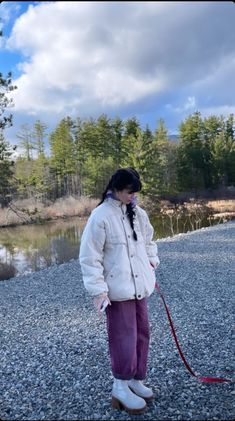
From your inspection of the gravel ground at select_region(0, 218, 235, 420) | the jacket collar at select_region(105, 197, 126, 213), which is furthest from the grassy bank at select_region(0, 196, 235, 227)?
the jacket collar at select_region(105, 197, 126, 213)

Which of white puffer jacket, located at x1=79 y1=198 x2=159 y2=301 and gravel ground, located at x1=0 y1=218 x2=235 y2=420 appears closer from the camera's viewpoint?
white puffer jacket, located at x1=79 y1=198 x2=159 y2=301

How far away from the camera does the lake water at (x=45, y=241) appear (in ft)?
40.1

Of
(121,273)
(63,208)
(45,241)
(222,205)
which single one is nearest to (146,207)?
(45,241)

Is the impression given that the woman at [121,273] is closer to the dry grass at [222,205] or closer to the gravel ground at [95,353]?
the gravel ground at [95,353]

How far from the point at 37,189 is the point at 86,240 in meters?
16.3

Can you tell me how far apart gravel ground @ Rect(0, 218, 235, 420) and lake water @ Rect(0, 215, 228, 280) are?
4465 millimetres

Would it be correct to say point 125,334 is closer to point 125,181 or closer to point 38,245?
point 125,181

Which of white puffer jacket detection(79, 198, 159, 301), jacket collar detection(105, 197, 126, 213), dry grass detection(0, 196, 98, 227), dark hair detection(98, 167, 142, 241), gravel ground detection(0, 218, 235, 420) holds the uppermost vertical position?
dark hair detection(98, 167, 142, 241)

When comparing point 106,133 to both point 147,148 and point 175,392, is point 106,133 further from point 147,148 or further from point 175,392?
point 175,392

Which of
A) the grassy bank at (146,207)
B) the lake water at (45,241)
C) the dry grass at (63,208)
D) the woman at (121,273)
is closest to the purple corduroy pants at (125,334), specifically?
the woman at (121,273)

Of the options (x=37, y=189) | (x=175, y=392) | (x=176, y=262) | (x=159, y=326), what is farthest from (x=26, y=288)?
(x=37, y=189)

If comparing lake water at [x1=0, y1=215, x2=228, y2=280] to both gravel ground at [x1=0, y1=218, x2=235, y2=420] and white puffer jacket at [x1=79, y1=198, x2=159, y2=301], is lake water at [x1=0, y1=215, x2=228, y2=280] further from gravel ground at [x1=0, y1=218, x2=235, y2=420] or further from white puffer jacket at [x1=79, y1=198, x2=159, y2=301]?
white puffer jacket at [x1=79, y1=198, x2=159, y2=301]

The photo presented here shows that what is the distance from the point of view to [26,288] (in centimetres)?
802

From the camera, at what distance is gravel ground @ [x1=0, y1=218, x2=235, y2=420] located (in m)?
2.51
